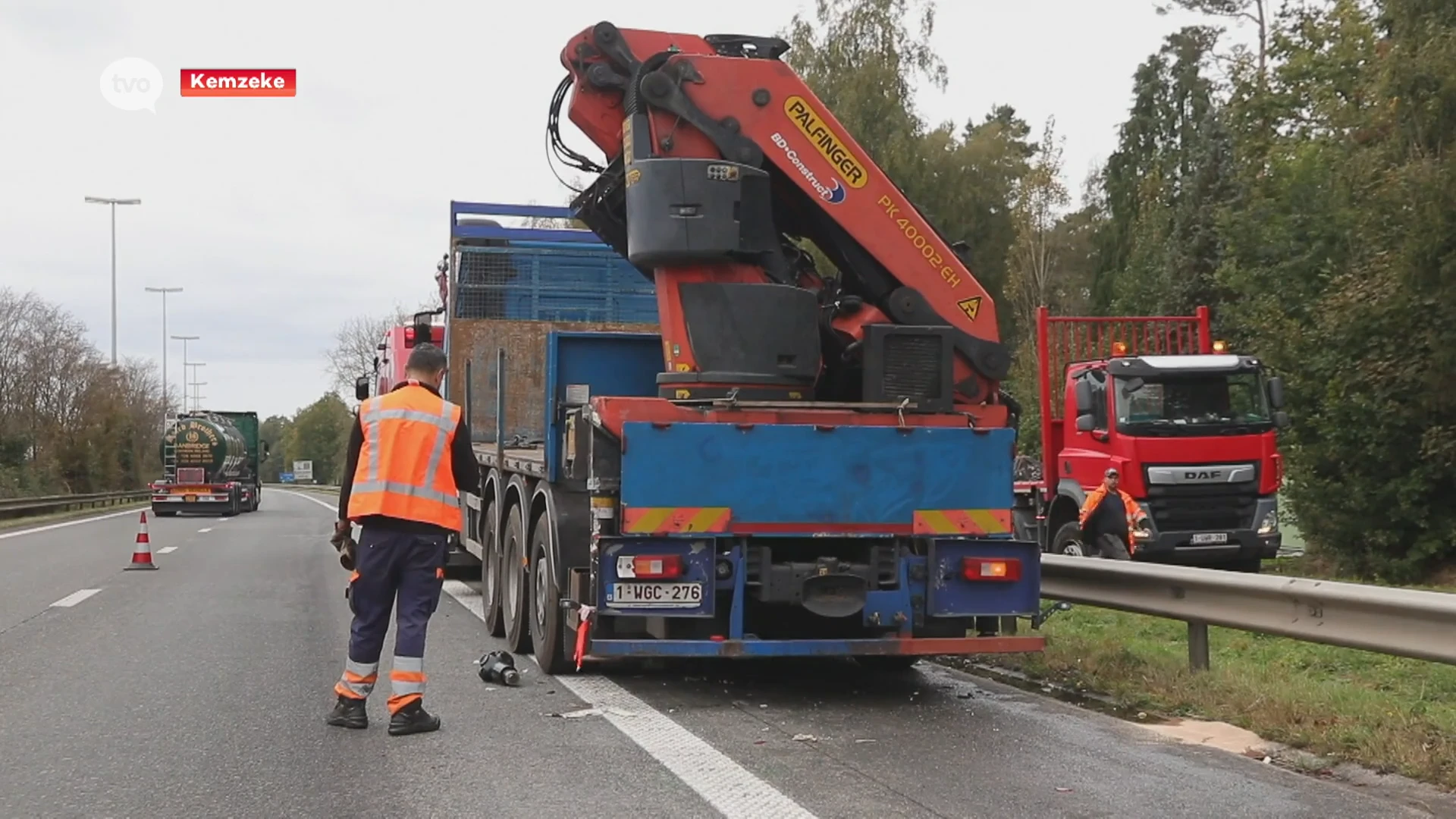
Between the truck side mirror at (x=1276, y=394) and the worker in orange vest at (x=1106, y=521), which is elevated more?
the truck side mirror at (x=1276, y=394)

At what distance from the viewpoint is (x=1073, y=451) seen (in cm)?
1578

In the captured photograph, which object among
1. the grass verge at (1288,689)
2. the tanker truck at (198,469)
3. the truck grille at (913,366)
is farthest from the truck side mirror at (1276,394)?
the tanker truck at (198,469)

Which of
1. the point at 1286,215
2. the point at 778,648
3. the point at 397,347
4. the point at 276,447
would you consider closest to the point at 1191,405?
the point at 397,347

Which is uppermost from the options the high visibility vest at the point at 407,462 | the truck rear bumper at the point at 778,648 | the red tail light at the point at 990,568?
the high visibility vest at the point at 407,462

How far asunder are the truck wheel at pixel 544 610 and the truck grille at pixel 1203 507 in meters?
7.84

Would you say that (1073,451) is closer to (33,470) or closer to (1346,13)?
(1346,13)

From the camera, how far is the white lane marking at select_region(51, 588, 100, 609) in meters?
13.1

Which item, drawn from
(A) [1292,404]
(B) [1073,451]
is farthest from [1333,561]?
(B) [1073,451]

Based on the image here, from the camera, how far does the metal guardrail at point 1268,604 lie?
651 centimetres

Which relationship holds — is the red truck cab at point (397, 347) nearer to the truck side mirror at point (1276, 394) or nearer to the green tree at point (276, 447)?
the truck side mirror at point (1276, 394)

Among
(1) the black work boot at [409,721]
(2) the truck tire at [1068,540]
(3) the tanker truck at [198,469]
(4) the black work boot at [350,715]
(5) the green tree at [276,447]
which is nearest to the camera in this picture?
(1) the black work boot at [409,721]

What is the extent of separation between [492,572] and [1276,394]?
27.7ft

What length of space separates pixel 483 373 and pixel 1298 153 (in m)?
26.3

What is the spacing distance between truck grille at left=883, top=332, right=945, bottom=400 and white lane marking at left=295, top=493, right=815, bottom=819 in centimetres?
224
